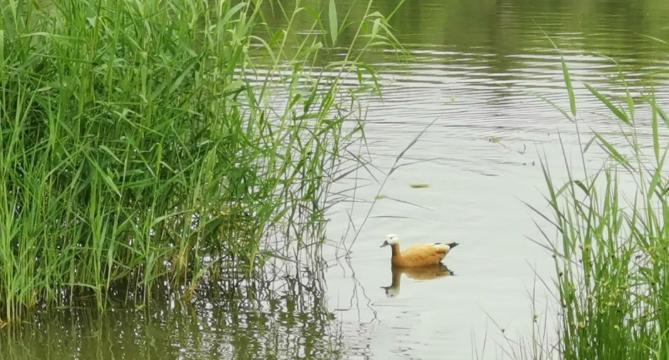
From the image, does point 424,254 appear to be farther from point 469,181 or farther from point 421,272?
point 469,181

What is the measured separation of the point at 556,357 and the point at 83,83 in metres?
2.90

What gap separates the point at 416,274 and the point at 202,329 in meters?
1.73

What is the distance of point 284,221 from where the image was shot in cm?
766

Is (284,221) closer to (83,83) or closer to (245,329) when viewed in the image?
(245,329)

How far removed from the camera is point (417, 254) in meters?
8.05

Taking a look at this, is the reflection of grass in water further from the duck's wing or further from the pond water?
the duck's wing

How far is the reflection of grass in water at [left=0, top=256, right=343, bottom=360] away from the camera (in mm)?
6594

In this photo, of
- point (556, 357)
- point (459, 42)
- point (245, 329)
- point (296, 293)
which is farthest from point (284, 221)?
point (459, 42)

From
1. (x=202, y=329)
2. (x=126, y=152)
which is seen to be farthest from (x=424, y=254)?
(x=126, y=152)

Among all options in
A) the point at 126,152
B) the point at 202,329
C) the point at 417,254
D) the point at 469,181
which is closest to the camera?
the point at 126,152

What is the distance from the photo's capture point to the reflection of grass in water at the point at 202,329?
21.6 ft

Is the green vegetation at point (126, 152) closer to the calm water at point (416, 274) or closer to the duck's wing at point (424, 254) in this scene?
the calm water at point (416, 274)

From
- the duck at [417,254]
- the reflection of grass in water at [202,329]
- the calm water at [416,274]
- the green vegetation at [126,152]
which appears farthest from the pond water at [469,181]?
the green vegetation at [126,152]

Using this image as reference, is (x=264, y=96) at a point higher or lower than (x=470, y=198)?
higher
